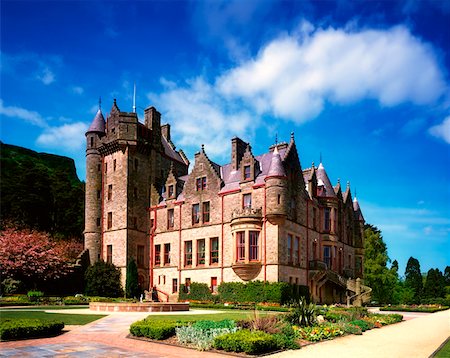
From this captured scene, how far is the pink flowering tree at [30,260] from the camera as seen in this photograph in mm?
41500

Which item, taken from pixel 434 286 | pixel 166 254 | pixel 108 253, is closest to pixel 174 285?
pixel 166 254

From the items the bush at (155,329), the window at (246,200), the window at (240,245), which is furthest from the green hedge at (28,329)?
the window at (246,200)

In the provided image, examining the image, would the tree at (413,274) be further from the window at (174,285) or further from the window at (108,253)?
the window at (108,253)

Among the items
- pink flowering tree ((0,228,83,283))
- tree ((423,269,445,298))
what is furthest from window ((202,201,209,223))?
tree ((423,269,445,298))

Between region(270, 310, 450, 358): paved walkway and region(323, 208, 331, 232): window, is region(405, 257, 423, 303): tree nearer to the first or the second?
region(323, 208, 331, 232): window

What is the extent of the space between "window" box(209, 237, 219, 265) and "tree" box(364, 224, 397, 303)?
3111 centimetres

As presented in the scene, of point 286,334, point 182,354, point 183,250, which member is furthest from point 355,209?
point 182,354

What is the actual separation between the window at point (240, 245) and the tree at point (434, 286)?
163 ft

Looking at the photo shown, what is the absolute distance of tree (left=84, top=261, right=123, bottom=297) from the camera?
1737 inches

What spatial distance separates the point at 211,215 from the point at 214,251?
11.1ft

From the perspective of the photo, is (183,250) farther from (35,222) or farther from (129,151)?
(35,222)

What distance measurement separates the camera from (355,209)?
5825 cm

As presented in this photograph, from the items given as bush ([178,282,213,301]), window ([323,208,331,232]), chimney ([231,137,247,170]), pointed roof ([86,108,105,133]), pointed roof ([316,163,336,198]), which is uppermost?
pointed roof ([86,108,105,133])

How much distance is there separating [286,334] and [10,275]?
33.4 metres
